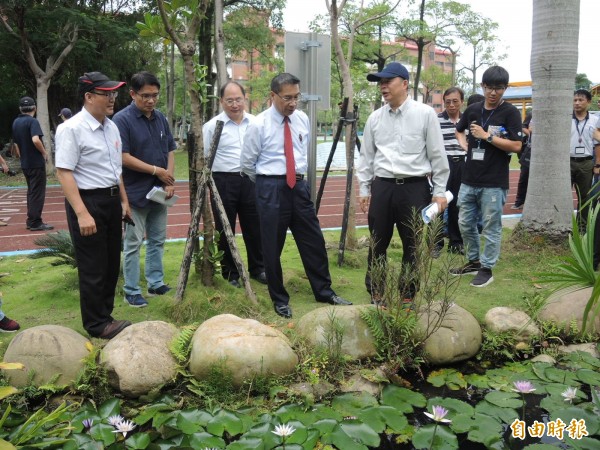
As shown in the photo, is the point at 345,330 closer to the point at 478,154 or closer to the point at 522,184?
the point at 478,154

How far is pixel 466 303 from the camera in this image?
4.60 metres

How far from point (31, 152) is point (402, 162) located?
6.42 meters

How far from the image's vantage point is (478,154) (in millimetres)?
4984

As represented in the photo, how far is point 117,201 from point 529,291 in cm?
352

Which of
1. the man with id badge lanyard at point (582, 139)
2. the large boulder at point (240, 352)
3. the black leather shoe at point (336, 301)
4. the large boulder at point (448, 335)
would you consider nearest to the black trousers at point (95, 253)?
the large boulder at point (240, 352)

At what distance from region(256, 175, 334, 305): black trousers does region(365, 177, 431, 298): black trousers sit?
0.47 metres

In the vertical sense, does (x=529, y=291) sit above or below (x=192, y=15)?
below

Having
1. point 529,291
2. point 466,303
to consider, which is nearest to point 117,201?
point 466,303

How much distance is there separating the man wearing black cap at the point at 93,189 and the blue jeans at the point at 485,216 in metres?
3.05

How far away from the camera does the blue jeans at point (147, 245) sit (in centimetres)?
450

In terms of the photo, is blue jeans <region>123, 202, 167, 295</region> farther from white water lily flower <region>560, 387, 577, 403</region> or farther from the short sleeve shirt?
the short sleeve shirt

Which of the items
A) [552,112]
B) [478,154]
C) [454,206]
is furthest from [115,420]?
[552,112]

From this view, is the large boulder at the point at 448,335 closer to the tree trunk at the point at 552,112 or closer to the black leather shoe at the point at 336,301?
the black leather shoe at the point at 336,301

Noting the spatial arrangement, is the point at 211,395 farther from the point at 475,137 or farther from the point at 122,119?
the point at 475,137
